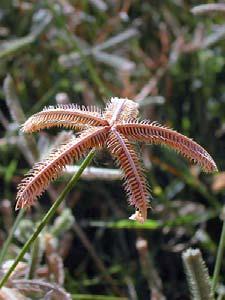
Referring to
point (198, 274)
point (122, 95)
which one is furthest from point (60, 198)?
point (122, 95)

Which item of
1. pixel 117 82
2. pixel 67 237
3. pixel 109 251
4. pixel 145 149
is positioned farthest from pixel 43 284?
pixel 117 82

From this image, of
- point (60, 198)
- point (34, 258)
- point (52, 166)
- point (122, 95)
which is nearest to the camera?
point (52, 166)

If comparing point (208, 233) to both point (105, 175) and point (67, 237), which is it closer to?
point (67, 237)

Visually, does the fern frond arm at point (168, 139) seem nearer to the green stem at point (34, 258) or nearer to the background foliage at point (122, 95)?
the green stem at point (34, 258)

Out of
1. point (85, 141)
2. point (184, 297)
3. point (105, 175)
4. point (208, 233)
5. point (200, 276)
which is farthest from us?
point (208, 233)

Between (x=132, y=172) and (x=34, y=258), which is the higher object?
(x=132, y=172)

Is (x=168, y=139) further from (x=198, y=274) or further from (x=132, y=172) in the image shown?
(x=198, y=274)
